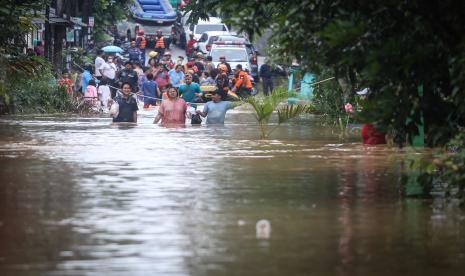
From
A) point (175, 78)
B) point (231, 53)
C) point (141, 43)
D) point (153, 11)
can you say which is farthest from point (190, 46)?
point (175, 78)

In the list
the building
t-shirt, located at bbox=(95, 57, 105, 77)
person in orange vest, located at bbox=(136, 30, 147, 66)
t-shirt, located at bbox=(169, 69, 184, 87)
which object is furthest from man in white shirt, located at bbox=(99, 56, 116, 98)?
person in orange vest, located at bbox=(136, 30, 147, 66)

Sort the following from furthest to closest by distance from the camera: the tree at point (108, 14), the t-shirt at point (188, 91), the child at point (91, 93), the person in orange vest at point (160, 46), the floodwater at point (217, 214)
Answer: the person in orange vest at point (160, 46) < the tree at point (108, 14) < the child at point (91, 93) < the t-shirt at point (188, 91) < the floodwater at point (217, 214)

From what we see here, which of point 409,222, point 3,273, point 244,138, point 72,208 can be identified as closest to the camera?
point 3,273

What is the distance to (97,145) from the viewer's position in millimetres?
24469

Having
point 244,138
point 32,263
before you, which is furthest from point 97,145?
point 32,263

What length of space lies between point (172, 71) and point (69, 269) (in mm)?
37194

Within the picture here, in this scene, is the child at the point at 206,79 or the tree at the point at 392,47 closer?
the tree at the point at 392,47

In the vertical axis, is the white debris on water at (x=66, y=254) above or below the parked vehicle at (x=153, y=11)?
below

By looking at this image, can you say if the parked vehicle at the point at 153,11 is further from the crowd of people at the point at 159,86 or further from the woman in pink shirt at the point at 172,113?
the woman in pink shirt at the point at 172,113

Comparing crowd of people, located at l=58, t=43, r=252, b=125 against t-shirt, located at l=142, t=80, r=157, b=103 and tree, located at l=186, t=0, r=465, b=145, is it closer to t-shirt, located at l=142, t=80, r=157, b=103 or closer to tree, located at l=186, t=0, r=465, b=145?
t-shirt, located at l=142, t=80, r=157, b=103

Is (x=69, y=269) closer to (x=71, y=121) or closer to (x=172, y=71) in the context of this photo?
(x=71, y=121)

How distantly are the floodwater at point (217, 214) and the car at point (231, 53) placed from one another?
32.8 metres

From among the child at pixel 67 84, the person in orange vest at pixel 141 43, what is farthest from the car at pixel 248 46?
the child at pixel 67 84

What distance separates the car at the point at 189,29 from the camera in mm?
68062
